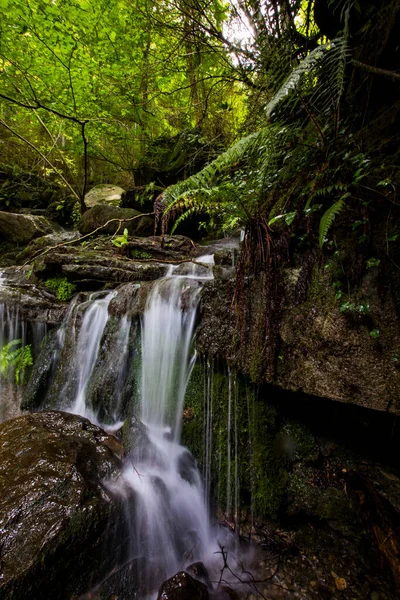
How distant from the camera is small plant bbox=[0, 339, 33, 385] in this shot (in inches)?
181

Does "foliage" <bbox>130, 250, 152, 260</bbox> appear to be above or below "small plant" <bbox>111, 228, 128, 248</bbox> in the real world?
below

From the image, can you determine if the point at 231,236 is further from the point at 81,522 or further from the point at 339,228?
the point at 81,522

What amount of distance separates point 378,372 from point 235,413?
1.39m

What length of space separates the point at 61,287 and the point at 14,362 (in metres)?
1.73

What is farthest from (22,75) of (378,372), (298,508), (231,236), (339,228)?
(298,508)

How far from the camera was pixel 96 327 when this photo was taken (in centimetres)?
414

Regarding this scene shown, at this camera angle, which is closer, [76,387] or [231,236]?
[76,387]

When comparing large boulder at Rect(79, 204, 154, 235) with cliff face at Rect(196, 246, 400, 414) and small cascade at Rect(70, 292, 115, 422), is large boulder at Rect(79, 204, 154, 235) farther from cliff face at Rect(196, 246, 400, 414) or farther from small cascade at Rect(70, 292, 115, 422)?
cliff face at Rect(196, 246, 400, 414)

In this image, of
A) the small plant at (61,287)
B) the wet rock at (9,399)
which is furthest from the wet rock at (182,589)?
the small plant at (61,287)

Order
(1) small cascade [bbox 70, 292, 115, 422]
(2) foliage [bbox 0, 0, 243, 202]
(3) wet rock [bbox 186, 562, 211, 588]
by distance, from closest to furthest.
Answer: (3) wet rock [bbox 186, 562, 211, 588], (1) small cascade [bbox 70, 292, 115, 422], (2) foliage [bbox 0, 0, 243, 202]

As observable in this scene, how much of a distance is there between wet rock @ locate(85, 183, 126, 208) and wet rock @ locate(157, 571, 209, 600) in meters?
10.8

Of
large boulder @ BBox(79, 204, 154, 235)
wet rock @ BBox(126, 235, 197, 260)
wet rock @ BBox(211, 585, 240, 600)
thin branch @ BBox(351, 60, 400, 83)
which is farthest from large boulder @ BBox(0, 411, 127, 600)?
large boulder @ BBox(79, 204, 154, 235)

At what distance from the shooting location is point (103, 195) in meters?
11.2

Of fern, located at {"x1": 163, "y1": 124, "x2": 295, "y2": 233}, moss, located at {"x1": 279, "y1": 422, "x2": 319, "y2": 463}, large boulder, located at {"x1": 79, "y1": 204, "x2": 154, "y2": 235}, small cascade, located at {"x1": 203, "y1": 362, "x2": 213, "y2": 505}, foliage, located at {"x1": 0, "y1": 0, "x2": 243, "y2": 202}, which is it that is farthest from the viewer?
large boulder, located at {"x1": 79, "y1": 204, "x2": 154, "y2": 235}
